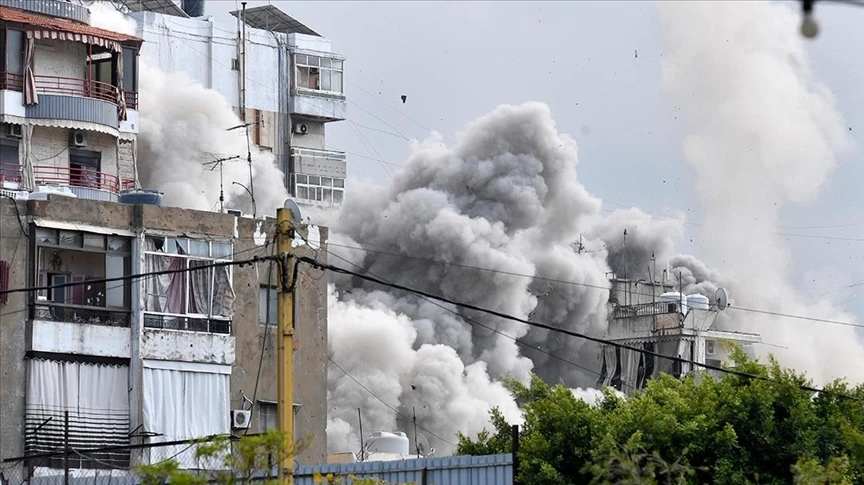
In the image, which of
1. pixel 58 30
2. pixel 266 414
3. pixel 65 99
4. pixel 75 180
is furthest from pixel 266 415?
pixel 58 30

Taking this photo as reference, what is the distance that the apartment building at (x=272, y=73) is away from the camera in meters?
71.4

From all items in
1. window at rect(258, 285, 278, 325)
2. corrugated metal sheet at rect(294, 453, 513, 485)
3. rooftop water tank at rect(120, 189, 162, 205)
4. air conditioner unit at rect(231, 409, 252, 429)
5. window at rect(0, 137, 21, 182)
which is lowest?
corrugated metal sheet at rect(294, 453, 513, 485)

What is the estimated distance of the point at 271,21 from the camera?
249 ft

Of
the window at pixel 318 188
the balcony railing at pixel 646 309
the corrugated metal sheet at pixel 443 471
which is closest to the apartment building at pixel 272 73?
the window at pixel 318 188

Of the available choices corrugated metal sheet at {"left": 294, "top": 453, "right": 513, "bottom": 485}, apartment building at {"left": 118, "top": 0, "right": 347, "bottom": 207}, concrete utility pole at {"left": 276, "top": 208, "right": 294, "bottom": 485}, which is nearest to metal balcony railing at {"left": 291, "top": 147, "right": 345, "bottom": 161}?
apartment building at {"left": 118, "top": 0, "right": 347, "bottom": 207}

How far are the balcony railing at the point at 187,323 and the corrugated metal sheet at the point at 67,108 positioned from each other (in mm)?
8087

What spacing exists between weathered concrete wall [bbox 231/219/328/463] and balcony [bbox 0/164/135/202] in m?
5.63

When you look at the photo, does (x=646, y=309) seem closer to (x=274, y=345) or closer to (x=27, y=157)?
(x=27, y=157)

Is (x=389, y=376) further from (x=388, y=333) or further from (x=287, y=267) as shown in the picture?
(x=287, y=267)

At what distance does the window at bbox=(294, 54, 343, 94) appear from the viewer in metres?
74.8

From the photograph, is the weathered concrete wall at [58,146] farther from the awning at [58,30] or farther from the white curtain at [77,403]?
the white curtain at [77,403]

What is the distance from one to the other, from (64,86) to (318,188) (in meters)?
33.5

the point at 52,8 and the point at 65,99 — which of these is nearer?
the point at 65,99

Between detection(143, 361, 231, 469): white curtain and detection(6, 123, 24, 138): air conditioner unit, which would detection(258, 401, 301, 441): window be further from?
detection(6, 123, 24, 138): air conditioner unit
